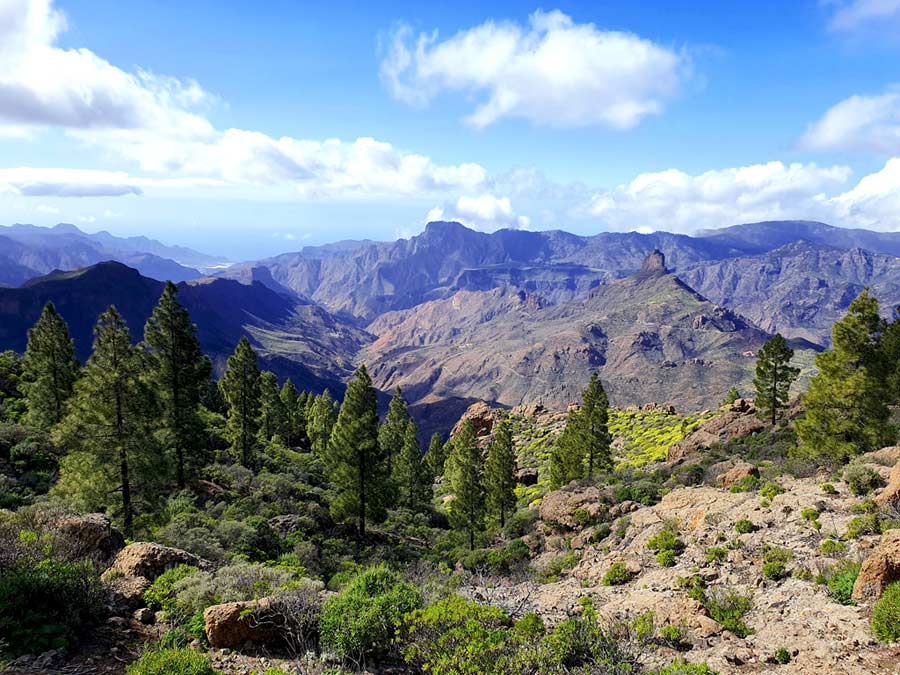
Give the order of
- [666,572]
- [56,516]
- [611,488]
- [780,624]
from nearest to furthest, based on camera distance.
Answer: [780,624] < [56,516] < [666,572] < [611,488]

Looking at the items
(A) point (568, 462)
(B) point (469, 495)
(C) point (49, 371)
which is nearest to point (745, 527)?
(B) point (469, 495)

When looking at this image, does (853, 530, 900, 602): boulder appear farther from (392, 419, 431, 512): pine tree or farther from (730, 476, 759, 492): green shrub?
(392, 419, 431, 512): pine tree

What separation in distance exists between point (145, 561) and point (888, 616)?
60.7 ft

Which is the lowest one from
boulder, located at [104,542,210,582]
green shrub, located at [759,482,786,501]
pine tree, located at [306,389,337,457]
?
pine tree, located at [306,389,337,457]

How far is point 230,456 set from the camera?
132 feet

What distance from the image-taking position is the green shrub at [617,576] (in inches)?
694

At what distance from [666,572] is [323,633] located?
12702 mm

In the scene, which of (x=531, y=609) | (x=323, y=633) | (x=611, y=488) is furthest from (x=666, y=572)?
(x=611, y=488)

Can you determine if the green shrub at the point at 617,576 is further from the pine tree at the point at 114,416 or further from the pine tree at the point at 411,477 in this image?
the pine tree at the point at 411,477

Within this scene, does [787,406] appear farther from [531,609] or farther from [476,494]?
[531,609]

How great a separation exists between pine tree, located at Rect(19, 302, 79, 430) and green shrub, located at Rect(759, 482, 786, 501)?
44891 mm

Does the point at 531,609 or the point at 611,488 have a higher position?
the point at 531,609

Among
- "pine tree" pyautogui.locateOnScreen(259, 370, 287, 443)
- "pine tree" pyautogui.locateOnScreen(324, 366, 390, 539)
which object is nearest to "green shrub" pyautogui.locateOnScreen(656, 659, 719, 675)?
"pine tree" pyautogui.locateOnScreen(324, 366, 390, 539)

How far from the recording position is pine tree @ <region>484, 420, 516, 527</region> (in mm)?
39594
